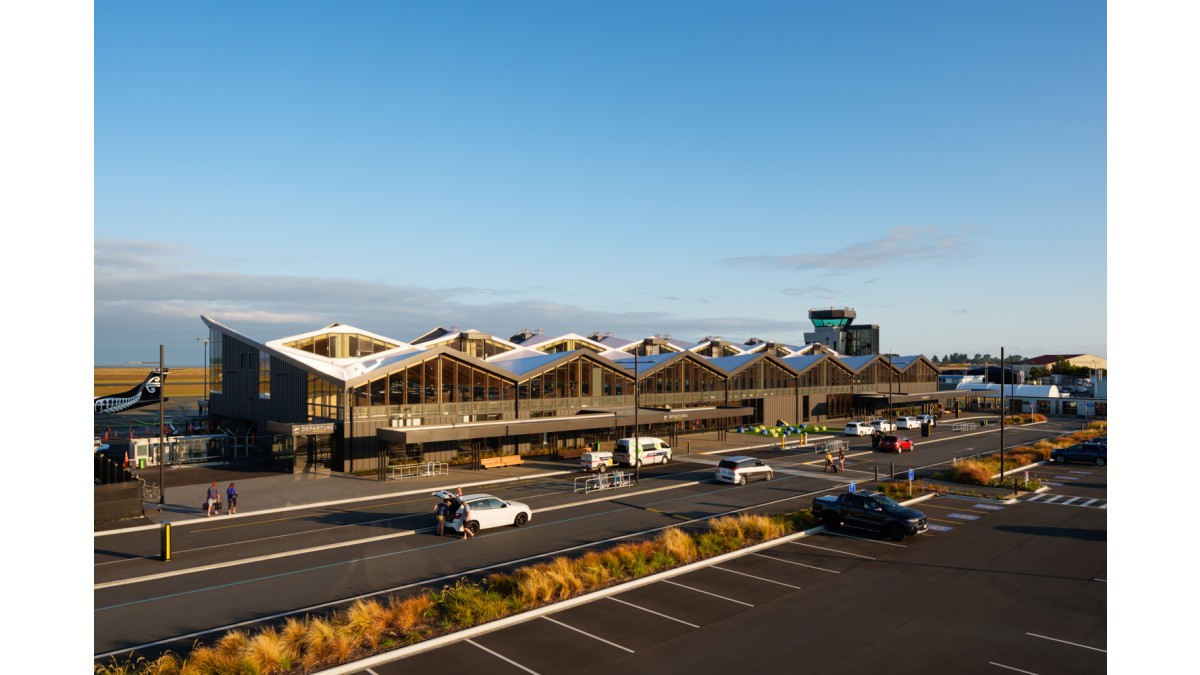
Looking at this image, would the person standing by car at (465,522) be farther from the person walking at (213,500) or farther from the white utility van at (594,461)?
the white utility van at (594,461)

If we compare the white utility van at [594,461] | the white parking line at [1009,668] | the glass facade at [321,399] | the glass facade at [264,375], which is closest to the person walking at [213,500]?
the glass facade at [321,399]

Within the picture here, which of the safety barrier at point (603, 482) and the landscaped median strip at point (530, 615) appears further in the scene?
the safety barrier at point (603, 482)

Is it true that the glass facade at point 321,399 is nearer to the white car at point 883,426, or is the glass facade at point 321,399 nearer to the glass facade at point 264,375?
the glass facade at point 264,375

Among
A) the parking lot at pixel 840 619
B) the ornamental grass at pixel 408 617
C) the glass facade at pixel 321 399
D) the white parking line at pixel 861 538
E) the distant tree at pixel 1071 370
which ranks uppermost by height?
the glass facade at pixel 321 399

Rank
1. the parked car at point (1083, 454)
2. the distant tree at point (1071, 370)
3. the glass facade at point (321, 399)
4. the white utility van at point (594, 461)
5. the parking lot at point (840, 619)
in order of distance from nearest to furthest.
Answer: the parking lot at point (840, 619) < the white utility van at point (594, 461) < the glass facade at point (321, 399) < the parked car at point (1083, 454) < the distant tree at point (1071, 370)

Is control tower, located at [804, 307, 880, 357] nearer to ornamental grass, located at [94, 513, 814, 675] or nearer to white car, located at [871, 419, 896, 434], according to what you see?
white car, located at [871, 419, 896, 434]

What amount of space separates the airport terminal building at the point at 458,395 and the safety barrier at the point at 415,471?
938 millimetres

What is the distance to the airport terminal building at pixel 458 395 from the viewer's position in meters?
41.8

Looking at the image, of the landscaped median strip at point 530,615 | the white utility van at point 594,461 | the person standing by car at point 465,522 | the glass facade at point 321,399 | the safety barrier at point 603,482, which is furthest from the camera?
the glass facade at point 321,399

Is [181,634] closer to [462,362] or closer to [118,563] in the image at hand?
[118,563]

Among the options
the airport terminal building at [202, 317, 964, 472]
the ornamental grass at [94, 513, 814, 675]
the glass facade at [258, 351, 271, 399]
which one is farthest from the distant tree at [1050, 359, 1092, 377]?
the ornamental grass at [94, 513, 814, 675]

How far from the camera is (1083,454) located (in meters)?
46.9

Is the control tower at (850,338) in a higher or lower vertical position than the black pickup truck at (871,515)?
higher

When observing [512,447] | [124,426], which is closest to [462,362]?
[512,447]
